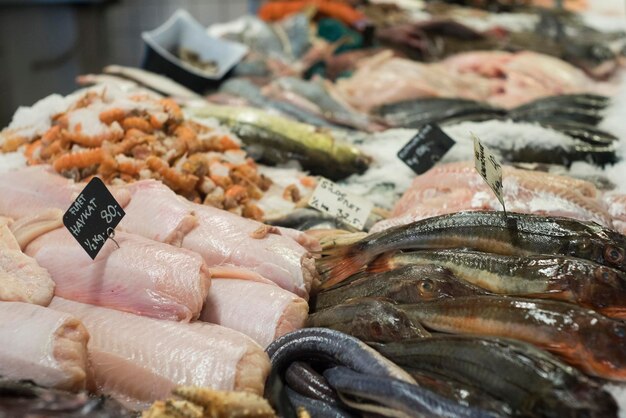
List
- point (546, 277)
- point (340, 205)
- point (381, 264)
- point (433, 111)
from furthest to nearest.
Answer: point (433, 111)
point (340, 205)
point (381, 264)
point (546, 277)

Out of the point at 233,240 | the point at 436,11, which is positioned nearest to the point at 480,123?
the point at 233,240

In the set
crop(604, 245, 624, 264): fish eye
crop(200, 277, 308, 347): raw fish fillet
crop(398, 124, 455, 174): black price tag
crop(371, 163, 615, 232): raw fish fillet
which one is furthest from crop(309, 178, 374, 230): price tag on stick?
crop(604, 245, 624, 264): fish eye

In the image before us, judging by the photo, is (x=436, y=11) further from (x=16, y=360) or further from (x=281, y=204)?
(x=16, y=360)

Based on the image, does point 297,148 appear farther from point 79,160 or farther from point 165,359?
point 165,359

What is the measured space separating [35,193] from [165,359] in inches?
49.0

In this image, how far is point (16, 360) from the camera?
190 centimetres

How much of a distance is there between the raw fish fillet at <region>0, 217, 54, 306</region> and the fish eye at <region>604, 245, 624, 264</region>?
191cm

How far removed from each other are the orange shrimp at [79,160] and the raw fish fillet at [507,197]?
1.38 m

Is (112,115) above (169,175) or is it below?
above

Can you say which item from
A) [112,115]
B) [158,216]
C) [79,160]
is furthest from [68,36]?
[158,216]

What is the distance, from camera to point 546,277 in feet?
6.83

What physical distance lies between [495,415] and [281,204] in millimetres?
2116

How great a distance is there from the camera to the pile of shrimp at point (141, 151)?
3.20 meters

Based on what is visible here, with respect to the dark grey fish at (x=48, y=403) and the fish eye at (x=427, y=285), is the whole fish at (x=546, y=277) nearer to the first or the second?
the fish eye at (x=427, y=285)
